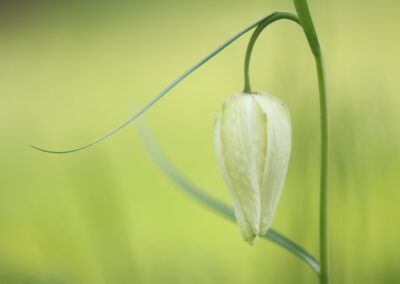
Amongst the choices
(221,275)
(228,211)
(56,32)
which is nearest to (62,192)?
(221,275)

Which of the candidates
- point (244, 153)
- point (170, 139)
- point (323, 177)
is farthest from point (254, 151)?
point (170, 139)

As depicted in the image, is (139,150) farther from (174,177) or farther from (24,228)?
(174,177)

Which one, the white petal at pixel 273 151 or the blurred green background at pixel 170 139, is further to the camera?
the blurred green background at pixel 170 139

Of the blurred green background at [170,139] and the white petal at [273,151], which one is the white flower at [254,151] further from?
the blurred green background at [170,139]

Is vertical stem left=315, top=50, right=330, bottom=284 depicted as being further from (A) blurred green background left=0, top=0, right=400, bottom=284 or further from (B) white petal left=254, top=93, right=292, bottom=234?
(A) blurred green background left=0, top=0, right=400, bottom=284

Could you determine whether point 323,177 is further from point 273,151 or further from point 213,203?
point 213,203

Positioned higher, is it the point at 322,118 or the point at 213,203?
the point at 322,118

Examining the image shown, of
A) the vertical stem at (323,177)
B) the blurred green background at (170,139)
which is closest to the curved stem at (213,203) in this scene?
the vertical stem at (323,177)
